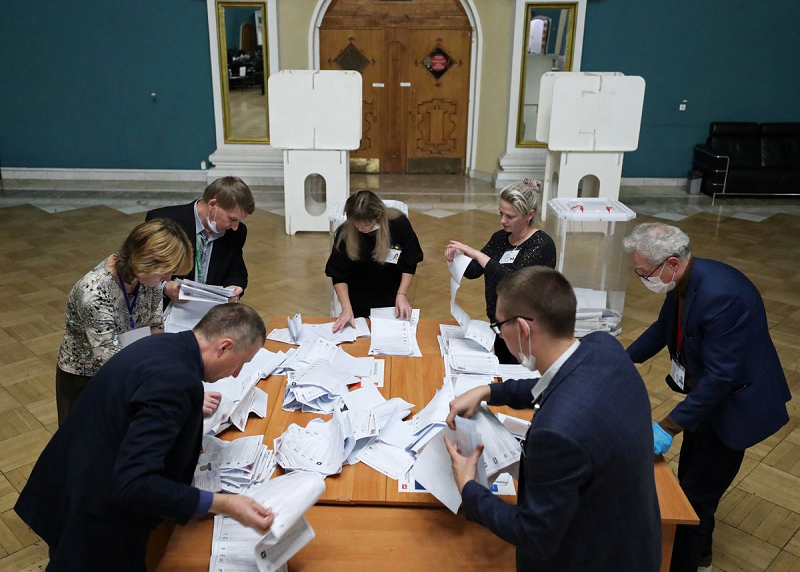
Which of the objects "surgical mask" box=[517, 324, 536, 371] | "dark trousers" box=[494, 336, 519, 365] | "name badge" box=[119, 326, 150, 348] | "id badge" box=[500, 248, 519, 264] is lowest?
"dark trousers" box=[494, 336, 519, 365]

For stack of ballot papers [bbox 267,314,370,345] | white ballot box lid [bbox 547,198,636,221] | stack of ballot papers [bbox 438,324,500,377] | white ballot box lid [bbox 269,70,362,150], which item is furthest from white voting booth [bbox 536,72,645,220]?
stack of ballot papers [bbox 267,314,370,345]

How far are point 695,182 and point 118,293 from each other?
30.6ft

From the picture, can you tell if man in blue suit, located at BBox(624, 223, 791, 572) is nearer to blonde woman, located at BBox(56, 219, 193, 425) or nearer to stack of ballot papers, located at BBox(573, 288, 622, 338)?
blonde woman, located at BBox(56, 219, 193, 425)

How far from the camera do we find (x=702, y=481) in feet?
9.86

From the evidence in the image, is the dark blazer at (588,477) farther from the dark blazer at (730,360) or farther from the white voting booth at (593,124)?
the white voting booth at (593,124)

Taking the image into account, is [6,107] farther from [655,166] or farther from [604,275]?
[655,166]

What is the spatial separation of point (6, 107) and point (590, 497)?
10801mm

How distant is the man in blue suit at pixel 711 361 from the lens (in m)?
2.67

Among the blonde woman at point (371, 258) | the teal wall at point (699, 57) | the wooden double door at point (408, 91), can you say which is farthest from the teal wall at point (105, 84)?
the blonde woman at point (371, 258)

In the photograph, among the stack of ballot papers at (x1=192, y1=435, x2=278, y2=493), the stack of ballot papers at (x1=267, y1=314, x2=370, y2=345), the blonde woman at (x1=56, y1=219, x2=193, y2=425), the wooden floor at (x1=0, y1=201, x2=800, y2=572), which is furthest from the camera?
the stack of ballot papers at (x1=267, y1=314, x2=370, y2=345)

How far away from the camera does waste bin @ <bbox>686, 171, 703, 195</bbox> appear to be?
1016 centimetres

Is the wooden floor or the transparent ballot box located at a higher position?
the transparent ballot box

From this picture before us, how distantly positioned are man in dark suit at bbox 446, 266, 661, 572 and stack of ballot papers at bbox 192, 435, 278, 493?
34.1 inches

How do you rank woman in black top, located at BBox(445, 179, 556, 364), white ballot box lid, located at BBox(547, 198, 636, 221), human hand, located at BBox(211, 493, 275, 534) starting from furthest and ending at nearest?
white ballot box lid, located at BBox(547, 198, 636, 221) < woman in black top, located at BBox(445, 179, 556, 364) < human hand, located at BBox(211, 493, 275, 534)
